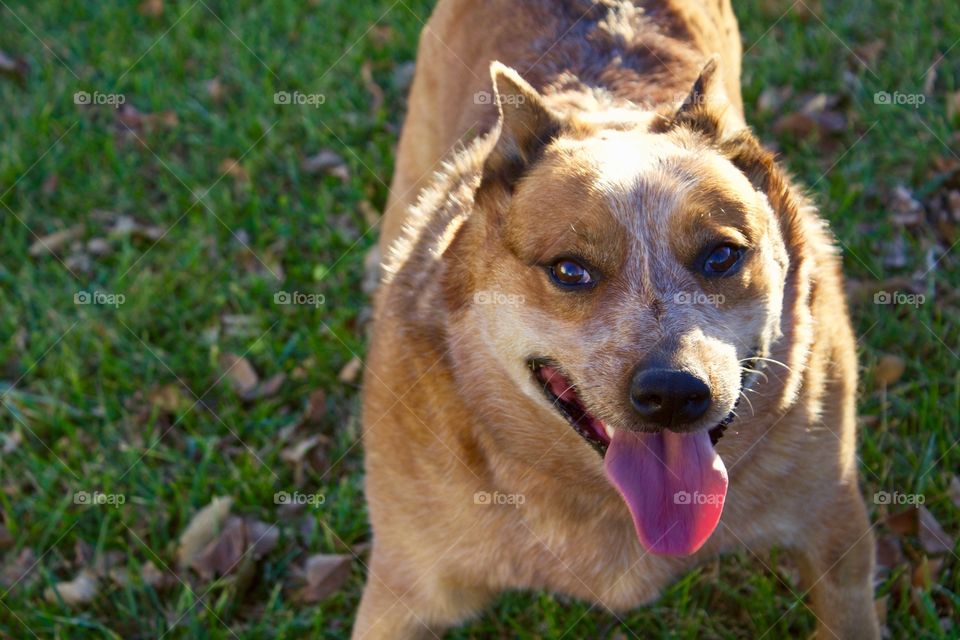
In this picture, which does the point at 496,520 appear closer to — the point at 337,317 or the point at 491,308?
the point at 491,308

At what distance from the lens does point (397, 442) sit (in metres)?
2.79

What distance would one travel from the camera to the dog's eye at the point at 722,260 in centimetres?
235

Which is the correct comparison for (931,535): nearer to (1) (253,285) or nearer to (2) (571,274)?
(2) (571,274)

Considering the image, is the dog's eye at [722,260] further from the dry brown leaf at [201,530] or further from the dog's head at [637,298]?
the dry brown leaf at [201,530]

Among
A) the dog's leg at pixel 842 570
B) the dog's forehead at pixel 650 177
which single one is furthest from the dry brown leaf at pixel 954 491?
the dog's forehead at pixel 650 177

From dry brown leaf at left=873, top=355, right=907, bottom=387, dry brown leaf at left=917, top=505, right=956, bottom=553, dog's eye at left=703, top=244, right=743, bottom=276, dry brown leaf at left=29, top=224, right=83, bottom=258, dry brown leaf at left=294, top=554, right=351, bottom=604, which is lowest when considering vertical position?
dry brown leaf at left=294, top=554, right=351, bottom=604

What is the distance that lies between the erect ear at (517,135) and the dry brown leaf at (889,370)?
1829 mm

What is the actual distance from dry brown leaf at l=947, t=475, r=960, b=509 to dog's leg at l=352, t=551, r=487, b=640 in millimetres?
1616

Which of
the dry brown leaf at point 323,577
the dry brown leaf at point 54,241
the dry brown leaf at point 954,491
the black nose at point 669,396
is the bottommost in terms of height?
the dry brown leaf at point 323,577

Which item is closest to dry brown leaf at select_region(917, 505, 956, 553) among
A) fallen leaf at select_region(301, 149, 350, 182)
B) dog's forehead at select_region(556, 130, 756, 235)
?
dog's forehead at select_region(556, 130, 756, 235)

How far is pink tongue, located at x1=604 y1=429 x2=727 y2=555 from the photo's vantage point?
7.72ft

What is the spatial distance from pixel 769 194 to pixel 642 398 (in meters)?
0.76

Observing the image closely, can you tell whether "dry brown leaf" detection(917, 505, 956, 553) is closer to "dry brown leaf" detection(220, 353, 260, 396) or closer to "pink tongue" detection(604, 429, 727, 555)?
"pink tongue" detection(604, 429, 727, 555)

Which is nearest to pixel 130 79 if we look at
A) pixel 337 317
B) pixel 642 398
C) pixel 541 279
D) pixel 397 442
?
pixel 337 317
